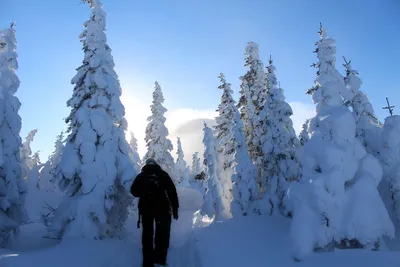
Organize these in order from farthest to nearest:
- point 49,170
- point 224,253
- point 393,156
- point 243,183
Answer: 1. point 49,170
2. point 243,183
3. point 393,156
4. point 224,253

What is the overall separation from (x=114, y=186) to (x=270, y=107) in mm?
12825

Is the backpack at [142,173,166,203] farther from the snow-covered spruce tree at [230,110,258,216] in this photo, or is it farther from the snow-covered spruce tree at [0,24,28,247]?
the snow-covered spruce tree at [230,110,258,216]

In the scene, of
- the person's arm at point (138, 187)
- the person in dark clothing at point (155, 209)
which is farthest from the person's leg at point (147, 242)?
the person's arm at point (138, 187)

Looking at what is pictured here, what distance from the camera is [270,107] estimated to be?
20.9 metres

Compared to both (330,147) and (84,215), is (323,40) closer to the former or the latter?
(330,147)

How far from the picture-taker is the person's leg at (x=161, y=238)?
772cm

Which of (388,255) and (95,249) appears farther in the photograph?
(95,249)

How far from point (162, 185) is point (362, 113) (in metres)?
15.8

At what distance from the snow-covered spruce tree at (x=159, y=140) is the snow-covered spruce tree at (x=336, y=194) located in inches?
940

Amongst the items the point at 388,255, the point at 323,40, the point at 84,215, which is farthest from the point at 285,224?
the point at 323,40

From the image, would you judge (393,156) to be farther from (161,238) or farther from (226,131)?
(226,131)

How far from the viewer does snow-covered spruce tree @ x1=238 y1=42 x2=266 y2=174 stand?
2515 cm

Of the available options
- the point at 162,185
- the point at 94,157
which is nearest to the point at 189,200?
the point at 94,157

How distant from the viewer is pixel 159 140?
106 ft
